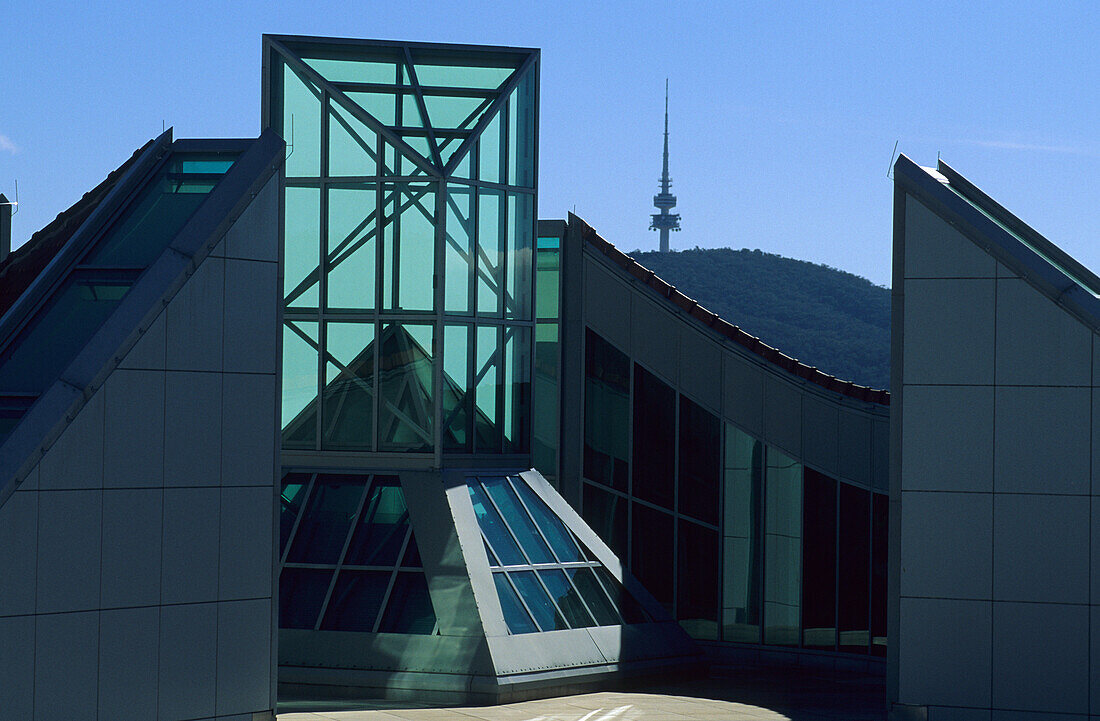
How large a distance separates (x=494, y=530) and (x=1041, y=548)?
27.2 feet

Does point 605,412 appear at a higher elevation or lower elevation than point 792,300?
lower

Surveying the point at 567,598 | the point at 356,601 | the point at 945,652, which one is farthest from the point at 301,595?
the point at 945,652

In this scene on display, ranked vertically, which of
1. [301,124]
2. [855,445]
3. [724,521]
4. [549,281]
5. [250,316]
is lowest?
[724,521]

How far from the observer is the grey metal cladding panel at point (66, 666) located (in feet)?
45.1

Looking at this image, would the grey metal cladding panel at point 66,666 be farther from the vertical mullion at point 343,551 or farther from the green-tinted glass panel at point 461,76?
the green-tinted glass panel at point 461,76

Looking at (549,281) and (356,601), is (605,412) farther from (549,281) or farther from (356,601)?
(356,601)

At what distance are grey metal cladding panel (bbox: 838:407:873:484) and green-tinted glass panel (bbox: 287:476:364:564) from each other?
351 inches

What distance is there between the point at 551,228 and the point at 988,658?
1336cm

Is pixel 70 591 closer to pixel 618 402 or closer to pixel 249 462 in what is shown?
pixel 249 462

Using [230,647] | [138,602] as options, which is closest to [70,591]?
[138,602]

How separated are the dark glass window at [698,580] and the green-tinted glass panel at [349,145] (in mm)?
9465

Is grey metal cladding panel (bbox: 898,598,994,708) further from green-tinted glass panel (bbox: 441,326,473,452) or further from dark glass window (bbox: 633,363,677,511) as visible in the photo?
dark glass window (bbox: 633,363,677,511)

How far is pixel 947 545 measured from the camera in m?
17.2

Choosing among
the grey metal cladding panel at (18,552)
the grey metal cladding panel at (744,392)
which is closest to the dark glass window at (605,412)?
the grey metal cladding panel at (744,392)
